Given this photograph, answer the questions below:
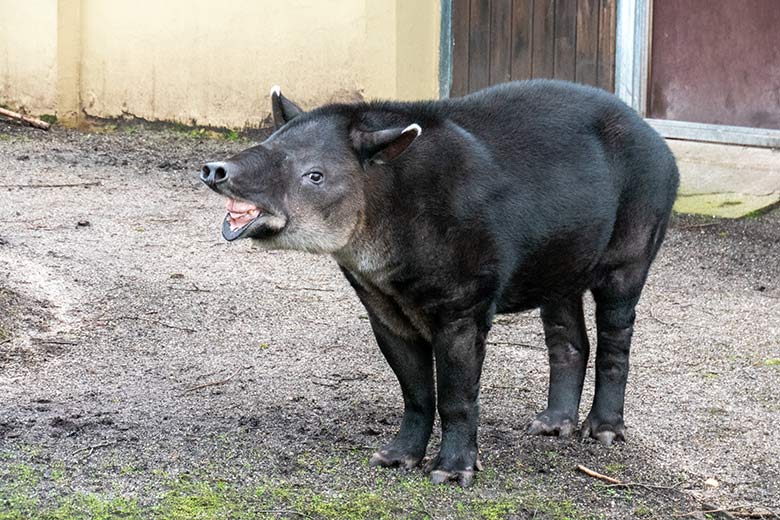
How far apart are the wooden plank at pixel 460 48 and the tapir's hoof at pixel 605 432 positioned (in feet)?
19.7

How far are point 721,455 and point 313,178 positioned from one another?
6.87 ft

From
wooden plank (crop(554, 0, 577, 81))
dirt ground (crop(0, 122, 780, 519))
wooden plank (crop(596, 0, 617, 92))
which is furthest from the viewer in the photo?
wooden plank (crop(554, 0, 577, 81))

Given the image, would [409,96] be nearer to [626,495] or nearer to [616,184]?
[616,184]

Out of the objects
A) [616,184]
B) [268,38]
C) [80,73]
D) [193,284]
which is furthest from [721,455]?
[80,73]

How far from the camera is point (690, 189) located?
9.98 metres

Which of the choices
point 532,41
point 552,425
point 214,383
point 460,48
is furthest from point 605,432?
point 460,48

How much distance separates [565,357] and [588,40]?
543 centimetres

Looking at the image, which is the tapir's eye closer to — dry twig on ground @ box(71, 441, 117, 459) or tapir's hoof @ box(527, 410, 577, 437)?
dry twig on ground @ box(71, 441, 117, 459)

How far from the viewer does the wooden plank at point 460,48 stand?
11.2 meters

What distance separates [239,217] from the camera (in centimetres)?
452

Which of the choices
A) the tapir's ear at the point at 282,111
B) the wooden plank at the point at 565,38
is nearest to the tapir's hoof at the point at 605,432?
the tapir's ear at the point at 282,111

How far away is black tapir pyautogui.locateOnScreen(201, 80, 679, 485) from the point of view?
470cm

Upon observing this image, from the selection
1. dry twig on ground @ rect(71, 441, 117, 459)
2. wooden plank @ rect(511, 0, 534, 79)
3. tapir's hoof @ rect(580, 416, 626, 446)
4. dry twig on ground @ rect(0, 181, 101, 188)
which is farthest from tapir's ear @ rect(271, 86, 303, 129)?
wooden plank @ rect(511, 0, 534, 79)

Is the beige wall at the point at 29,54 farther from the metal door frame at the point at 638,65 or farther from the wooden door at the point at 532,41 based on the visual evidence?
the metal door frame at the point at 638,65
